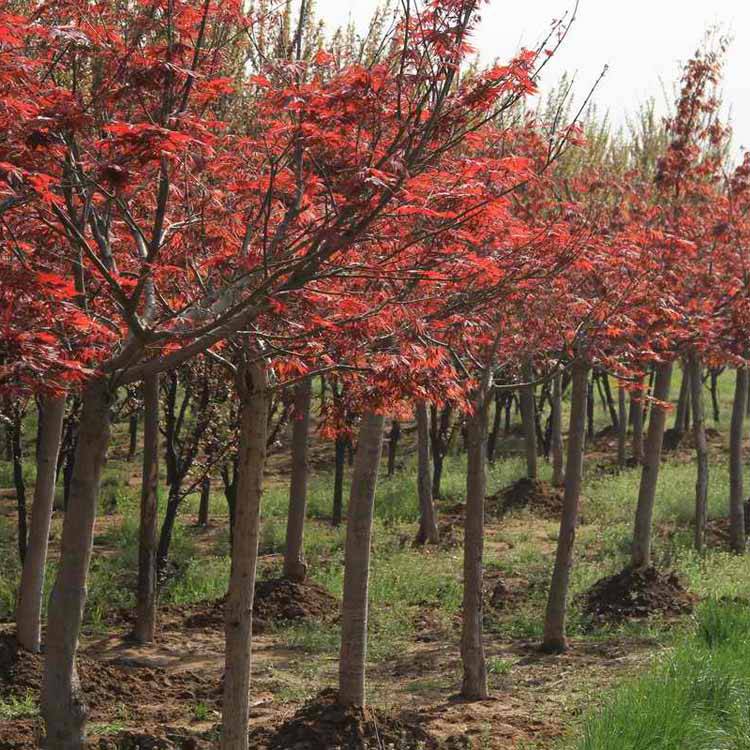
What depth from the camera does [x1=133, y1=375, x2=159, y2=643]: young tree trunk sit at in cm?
1073

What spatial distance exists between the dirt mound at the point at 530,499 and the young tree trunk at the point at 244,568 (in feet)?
40.0

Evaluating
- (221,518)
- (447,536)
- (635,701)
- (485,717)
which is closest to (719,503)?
(447,536)

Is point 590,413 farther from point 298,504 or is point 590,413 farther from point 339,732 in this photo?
point 339,732

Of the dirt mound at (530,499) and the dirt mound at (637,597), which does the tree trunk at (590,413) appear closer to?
the dirt mound at (530,499)

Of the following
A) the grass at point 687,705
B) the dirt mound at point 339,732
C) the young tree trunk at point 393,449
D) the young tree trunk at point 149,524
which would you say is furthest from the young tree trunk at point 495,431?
the dirt mound at point 339,732

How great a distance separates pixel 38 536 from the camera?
8.99 m

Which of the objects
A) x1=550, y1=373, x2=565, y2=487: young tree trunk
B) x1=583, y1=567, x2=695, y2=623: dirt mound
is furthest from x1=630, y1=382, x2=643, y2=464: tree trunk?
x1=583, y1=567, x2=695, y2=623: dirt mound

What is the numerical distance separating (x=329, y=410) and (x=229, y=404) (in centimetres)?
589

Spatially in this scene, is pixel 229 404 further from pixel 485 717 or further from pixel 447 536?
pixel 485 717

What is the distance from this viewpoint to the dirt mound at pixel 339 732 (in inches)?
276

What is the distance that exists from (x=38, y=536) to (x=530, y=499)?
37.3ft

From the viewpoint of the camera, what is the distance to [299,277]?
18.3ft

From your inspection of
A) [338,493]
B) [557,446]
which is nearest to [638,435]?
[557,446]

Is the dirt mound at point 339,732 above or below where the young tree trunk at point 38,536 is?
below
